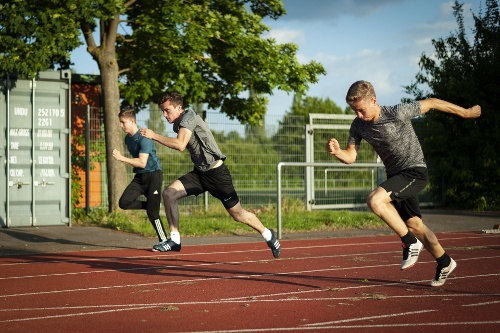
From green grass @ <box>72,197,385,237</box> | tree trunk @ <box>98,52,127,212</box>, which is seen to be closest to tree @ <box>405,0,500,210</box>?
green grass @ <box>72,197,385,237</box>

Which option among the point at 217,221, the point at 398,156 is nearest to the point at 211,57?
the point at 217,221

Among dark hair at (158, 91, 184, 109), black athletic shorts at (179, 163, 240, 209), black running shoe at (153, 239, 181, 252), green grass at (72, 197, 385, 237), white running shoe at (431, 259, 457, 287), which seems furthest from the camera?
green grass at (72, 197, 385, 237)

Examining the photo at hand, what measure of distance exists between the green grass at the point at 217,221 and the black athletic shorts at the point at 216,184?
15.5 feet

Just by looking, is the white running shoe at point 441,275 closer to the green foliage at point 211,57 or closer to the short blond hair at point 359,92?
the short blond hair at point 359,92

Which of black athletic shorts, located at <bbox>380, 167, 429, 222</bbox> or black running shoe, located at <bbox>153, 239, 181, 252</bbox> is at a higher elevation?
black athletic shorts, located at <bbox>380, 167, 429, 222</bbox>

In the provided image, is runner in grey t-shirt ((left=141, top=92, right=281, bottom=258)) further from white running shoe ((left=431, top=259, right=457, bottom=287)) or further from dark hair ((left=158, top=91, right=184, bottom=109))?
white running shoe ((left=431, top=259, right=457, bottom=287))

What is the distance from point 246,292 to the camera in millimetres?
8016

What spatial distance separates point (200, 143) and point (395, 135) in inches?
119

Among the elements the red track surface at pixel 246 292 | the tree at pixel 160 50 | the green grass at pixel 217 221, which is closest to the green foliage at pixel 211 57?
the tree at pixel 160 50

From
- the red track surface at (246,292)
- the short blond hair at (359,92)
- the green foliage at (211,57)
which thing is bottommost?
the red track surface at (246,292)

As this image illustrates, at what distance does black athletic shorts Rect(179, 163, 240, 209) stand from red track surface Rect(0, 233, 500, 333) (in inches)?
33.5

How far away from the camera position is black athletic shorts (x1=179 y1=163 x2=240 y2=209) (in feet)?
33.8

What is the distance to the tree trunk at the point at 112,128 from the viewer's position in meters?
17.8

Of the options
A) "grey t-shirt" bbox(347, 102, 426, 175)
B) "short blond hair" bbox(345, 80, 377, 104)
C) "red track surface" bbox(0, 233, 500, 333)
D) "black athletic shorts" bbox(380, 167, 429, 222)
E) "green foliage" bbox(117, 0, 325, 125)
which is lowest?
"red track surface" bbox(0, 233, 500, 333)
